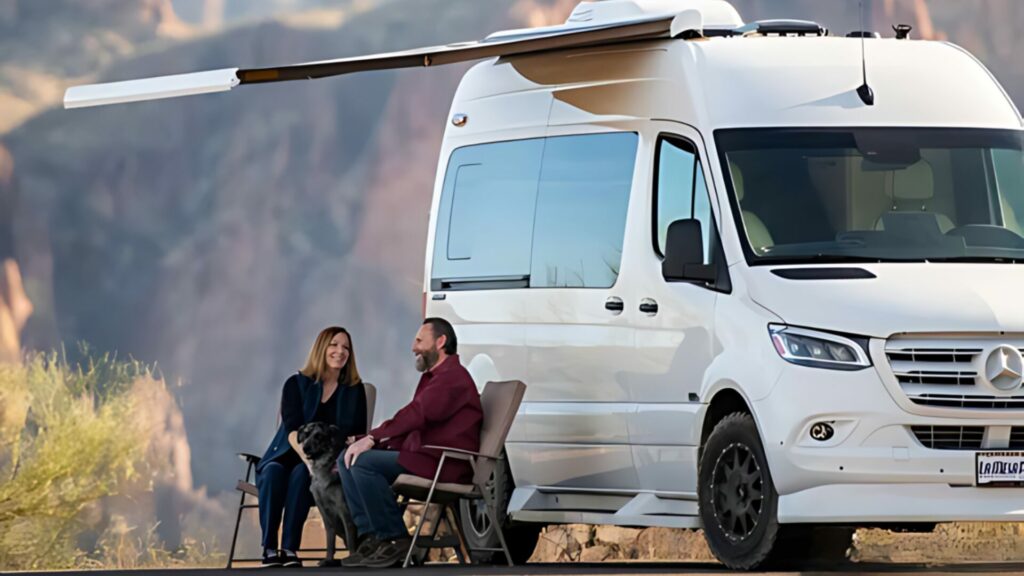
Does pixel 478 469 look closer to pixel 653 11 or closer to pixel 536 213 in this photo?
pixel 536 213

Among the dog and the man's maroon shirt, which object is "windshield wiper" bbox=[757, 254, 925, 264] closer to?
the man's maroon shirt

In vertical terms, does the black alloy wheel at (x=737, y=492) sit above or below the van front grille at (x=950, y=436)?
below

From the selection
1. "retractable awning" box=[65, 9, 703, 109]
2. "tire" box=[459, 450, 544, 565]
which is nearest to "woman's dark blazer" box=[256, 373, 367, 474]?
"tire" box=[459, 450, 544, 565]

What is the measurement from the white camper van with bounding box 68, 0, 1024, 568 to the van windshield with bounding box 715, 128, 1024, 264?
0.6 inches

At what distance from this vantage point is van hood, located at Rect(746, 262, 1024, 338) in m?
12.1

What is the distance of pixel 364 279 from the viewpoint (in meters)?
35.1

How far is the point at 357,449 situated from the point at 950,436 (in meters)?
3.41

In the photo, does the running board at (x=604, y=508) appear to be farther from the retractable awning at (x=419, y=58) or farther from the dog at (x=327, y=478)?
the retractable awning at (x=419, y=58)

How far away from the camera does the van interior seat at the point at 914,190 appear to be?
13.3 metres

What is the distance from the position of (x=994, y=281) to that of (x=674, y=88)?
2.19 m

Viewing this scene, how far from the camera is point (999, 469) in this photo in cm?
1216

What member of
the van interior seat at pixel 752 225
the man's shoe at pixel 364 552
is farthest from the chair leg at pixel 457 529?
the van interior seat at pixel 752 225

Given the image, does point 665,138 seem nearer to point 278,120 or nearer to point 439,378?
point 439,378

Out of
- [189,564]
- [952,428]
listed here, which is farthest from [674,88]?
[189,564]
